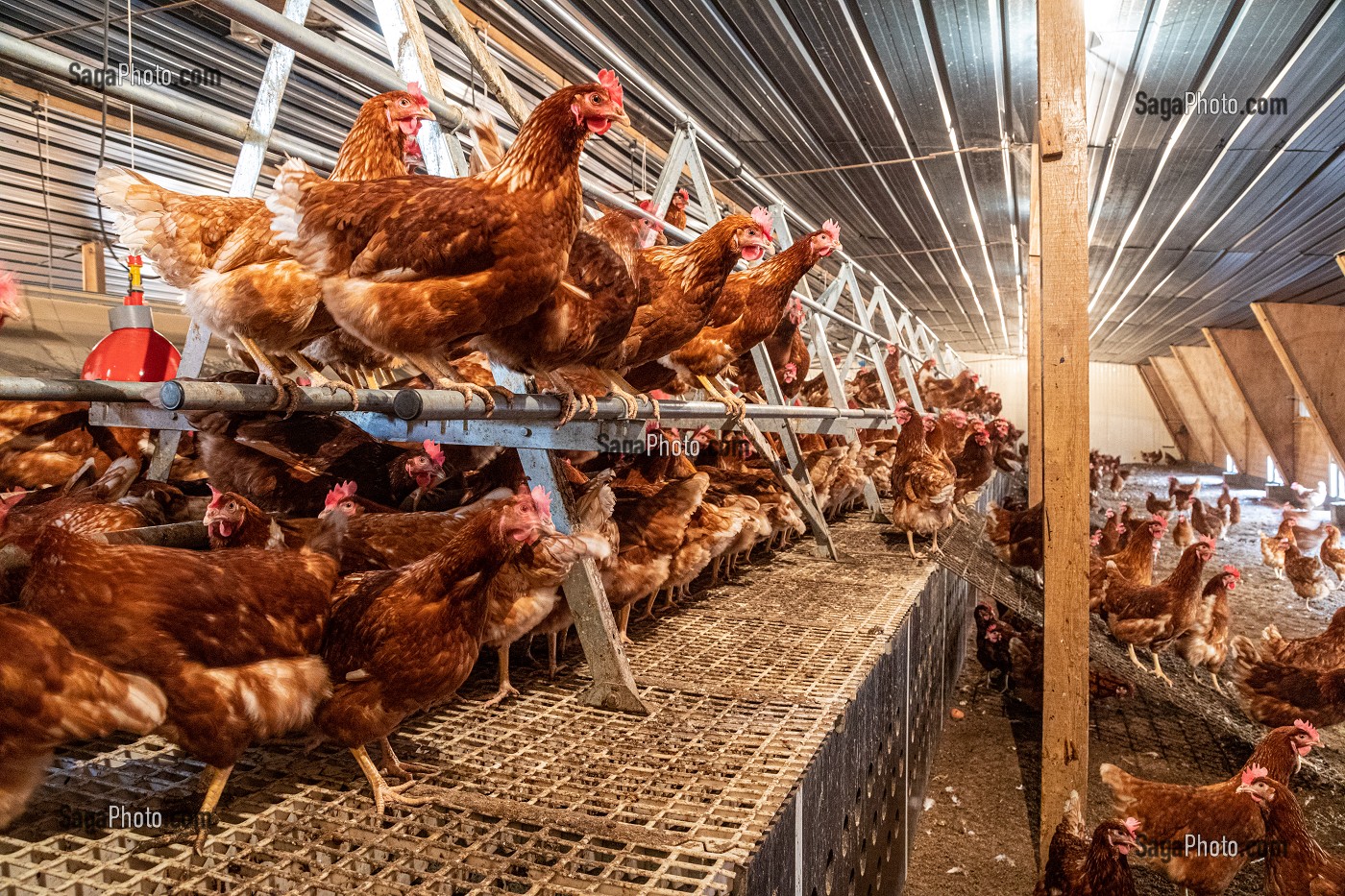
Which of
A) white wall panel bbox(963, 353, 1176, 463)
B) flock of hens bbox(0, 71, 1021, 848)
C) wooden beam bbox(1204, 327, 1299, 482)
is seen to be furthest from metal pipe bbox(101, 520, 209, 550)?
white wall panel bbox(963, 353, 1176, 463)

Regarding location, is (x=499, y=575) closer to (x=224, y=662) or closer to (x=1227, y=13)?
(x=224, y=662)

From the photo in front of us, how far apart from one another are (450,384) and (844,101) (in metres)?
3.92

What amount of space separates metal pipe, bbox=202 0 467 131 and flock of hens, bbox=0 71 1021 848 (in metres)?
0.10

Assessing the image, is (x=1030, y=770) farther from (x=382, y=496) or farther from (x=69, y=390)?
(x=69, y=390)

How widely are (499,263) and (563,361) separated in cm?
44

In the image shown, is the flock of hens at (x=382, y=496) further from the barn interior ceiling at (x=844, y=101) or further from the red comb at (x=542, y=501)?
the barn interior ceiling at (x=844, y=101)

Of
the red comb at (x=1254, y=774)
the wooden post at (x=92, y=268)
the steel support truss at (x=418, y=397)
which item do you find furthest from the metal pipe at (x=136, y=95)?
the red comb at (x=1254, y=774)

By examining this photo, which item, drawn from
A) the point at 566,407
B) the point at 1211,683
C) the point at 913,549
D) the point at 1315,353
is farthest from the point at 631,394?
the point at 1315,353

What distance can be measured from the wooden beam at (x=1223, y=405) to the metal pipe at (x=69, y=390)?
20.5 metres

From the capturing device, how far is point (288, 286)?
175 cm

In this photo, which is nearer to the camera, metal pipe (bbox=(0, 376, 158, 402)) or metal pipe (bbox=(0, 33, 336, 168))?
metal pipe (bbox=(0, 376, 158, 402))

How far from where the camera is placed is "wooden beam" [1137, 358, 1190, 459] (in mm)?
23047

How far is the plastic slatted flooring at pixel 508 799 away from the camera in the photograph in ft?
4.44

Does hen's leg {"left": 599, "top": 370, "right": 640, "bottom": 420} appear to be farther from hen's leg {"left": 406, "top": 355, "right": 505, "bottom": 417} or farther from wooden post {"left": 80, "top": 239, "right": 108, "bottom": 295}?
wooden post {"left": 80, "top": 239, "right": 108, "bottom": 295}
